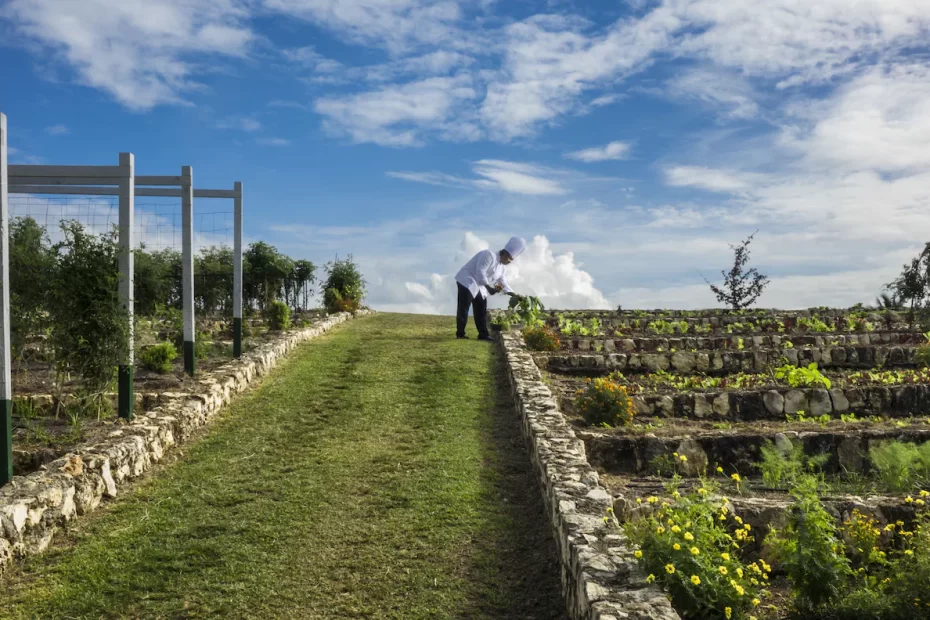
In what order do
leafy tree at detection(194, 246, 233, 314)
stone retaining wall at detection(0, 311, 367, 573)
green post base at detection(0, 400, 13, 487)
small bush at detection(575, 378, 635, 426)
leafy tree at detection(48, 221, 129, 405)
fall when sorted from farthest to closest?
leafy tree at detection(194, 246, 233, 314) < small bush at detection(575, 378, 635, 426) < leafy tree at detection(48, 221, 129, 405) < green post base at detection(0, 400, 13, 487) < stone retaining wall at detection(0, 311, 367, 573)

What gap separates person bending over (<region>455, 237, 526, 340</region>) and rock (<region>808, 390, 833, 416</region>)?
654 centimetres

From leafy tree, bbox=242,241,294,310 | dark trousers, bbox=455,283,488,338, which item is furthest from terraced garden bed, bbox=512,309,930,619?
leafy tree, bbox=242,241,294,310

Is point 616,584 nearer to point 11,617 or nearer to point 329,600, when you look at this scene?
point 329,600

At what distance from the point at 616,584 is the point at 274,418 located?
6.18 m

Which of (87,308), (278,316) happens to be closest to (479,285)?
(278,316)

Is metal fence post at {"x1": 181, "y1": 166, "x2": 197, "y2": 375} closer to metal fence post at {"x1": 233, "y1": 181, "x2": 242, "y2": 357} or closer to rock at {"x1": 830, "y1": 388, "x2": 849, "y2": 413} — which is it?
metal fence post at {"x1": 233, "y1": 181, "x2": 242, "y2": 357}

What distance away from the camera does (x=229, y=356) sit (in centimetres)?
1391

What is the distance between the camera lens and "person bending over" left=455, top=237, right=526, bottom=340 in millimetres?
16266

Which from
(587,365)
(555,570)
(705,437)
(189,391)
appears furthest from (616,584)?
(587,365)

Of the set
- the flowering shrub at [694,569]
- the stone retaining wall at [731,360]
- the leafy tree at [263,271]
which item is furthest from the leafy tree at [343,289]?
the flowering shrub at [694,569]

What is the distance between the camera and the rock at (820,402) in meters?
11.5

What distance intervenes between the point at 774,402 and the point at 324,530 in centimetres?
774

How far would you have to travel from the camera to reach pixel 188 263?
11719 mm

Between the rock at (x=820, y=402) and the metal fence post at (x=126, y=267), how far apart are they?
9.31 m
